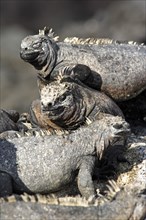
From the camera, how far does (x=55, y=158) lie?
8188mm

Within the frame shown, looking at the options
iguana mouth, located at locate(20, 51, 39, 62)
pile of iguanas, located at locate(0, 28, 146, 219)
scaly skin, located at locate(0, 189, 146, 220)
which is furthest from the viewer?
iguana mouth, located at locate(20, 51, 39, 62)

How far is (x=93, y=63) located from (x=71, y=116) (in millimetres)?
1403

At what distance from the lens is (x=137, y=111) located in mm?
10758

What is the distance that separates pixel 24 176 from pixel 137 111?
3138mm

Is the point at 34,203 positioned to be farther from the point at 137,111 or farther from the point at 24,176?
the point at 137,111

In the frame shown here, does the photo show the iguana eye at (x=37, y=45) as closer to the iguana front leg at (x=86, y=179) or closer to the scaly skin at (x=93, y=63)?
the scaly skin at (x=93, y=63)

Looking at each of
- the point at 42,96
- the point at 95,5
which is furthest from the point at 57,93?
the point at 95,5

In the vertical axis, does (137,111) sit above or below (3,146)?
below

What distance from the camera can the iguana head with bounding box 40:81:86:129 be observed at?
8.60 meters

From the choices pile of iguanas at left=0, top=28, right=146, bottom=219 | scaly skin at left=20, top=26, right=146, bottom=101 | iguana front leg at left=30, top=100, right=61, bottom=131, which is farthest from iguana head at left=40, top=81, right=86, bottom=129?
scaly skin at left=20, top=26, right=146, bottom=101

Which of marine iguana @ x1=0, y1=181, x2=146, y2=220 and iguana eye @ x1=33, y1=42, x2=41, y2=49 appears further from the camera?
iguana eye @ x1=33, y1=42, x2=41, y2=49

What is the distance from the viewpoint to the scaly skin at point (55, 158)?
26.5 ft

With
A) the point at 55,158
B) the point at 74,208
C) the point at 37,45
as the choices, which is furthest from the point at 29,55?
the point at 74,208

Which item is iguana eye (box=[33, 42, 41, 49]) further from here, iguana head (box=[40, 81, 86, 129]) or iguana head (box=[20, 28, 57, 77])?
iguana head (box=[40, 81, 86, 129])
